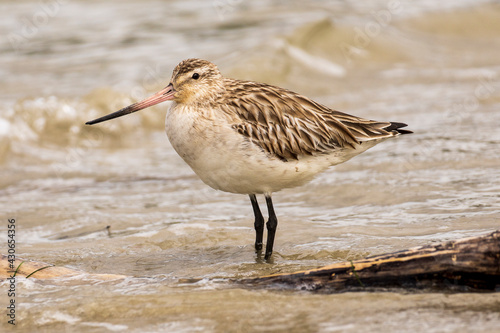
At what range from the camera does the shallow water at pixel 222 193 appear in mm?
5551

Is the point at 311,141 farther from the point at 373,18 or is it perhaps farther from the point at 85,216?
the point at 373,18

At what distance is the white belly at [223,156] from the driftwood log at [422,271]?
4.85 feet

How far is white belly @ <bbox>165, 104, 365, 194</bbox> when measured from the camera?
270 inches

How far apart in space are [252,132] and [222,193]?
3362 mm

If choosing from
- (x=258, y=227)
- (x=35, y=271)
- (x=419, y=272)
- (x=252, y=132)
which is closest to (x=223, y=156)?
(x=252, y=132)

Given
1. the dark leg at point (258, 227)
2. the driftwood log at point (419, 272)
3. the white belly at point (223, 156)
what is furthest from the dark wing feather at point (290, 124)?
the driftwood log at point (419, 272)

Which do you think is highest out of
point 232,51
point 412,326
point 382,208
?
point 232,51

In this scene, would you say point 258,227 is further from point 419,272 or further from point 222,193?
point 419,272

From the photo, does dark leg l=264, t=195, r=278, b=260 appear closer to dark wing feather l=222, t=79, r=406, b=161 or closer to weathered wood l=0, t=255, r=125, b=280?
dark wing feather l=222, t=79, r=406, b=161

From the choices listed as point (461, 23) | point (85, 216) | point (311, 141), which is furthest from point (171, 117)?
point (461, 23)

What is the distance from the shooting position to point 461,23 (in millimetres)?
21578

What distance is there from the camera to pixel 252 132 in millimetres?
7062

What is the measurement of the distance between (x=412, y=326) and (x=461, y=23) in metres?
18.1

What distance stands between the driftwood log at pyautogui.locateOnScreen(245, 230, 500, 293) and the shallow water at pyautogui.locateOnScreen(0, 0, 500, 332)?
105mm
